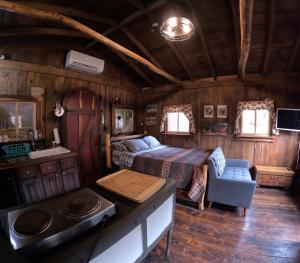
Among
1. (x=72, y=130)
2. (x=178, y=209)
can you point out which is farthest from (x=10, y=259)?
(x=72, y=130)

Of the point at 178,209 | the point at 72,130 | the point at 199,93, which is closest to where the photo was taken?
the point at 178,209

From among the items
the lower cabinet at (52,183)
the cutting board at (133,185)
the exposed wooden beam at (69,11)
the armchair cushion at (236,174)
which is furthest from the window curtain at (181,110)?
the cutting board at (133,185)

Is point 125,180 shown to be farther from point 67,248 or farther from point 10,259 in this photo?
point 10,259

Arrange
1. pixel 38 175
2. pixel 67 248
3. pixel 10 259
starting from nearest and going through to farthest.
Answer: pixel 10 259, pixel 67 248, pixel 38 175

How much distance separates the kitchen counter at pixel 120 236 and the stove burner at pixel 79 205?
10cm

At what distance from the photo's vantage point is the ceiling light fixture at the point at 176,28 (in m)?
1.93

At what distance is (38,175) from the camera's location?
2408 millimetres

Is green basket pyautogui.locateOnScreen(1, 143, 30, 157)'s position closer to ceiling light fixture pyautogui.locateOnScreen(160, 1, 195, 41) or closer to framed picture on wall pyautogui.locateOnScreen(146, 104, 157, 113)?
ceiling light fixture pyautogui.locateOnScreen(160, 1, 195, 41)

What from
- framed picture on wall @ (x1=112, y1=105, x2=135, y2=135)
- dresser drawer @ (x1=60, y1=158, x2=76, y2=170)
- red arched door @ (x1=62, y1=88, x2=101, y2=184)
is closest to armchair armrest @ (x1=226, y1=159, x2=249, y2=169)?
framed picture on wall @ (x1=112, y1=105, x2=135, y2=135)

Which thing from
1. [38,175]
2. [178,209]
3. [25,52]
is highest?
[25,52]

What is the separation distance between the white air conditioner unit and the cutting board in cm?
275

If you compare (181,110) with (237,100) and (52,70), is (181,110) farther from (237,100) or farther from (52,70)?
(52,70)

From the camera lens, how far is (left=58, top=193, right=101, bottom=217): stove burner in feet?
3.13

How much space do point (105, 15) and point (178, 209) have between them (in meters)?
3.51
